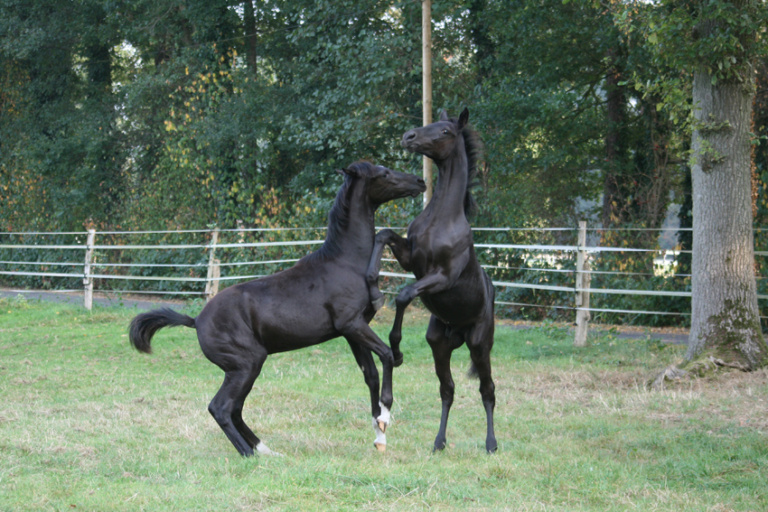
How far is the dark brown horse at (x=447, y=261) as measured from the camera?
5176 mm

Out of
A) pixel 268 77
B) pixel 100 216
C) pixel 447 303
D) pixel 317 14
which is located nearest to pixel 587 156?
pixel 317 14

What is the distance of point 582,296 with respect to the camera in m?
10.5

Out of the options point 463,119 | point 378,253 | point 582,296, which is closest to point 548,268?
point 582,296

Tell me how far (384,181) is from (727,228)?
4637 millimetres

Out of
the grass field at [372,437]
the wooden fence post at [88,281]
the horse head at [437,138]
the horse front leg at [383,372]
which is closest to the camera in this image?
the grass field at [372,437]

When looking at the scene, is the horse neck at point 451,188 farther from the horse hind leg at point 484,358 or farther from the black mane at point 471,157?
the horse hind leg at point 484,358

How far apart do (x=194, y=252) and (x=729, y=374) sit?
589 inches

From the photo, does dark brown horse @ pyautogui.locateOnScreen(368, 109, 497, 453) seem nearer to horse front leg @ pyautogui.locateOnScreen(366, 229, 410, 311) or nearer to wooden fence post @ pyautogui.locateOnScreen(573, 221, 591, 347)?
horse front leg @ pyautogui.locateOnScreen(366, 229, 410, 311)

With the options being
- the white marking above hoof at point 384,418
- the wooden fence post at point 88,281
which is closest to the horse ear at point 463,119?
the white marking above hoof at point 384,418

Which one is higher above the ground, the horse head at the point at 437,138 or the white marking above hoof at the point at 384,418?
the horse head at the point at 437,138

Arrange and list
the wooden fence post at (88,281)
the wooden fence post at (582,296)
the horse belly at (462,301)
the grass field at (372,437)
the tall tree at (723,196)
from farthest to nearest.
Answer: the wooden fence post at (88,281)
the wooden fence post at (582,296)
the tall tree at (723,196)
the horse belly at (462,301)
the grass field at (372,437)

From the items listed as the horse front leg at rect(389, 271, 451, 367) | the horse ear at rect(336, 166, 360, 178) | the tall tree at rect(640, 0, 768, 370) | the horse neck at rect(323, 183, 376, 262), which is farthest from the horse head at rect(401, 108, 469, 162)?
the tall tree at rect(640, 0, 768, 370)

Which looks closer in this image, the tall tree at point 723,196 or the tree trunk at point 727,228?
the tall tree at point 723,196

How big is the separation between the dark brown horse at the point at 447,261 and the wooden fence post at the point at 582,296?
16.8 ft
